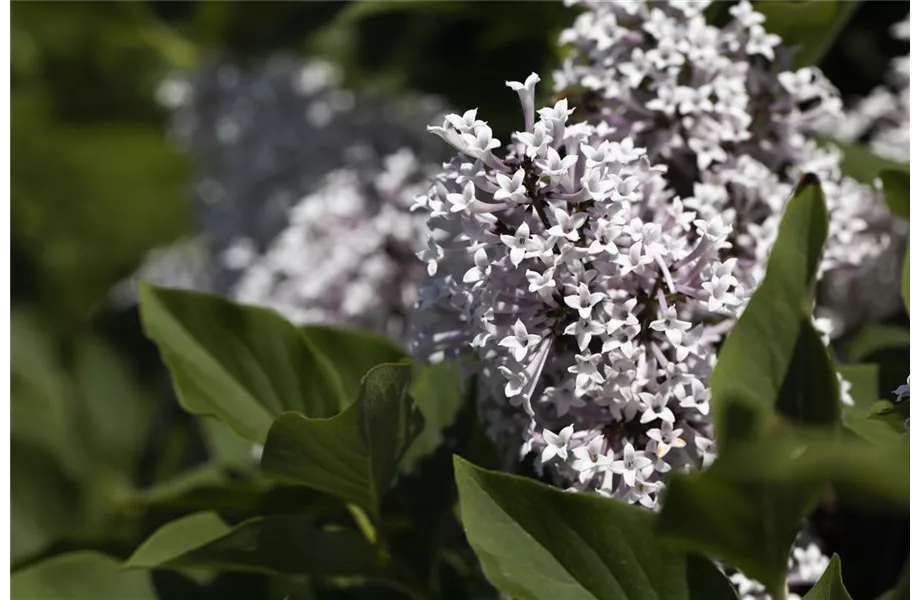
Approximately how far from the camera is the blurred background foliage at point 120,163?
96 cm

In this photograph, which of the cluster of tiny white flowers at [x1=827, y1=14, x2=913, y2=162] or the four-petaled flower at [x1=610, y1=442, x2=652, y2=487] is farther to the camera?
the cluster of tiny white flowers at [x1=827, y1=14, x2=913, y2=162]

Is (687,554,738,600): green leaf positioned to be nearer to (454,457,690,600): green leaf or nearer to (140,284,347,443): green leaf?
(454,457,690,600): green leaf

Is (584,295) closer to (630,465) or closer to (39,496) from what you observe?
(630,465)

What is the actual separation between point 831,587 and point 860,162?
40cm

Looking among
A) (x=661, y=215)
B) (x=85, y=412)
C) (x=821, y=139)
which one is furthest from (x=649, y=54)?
(x=85, y=412)

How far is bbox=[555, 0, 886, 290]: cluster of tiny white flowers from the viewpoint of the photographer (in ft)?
2.08

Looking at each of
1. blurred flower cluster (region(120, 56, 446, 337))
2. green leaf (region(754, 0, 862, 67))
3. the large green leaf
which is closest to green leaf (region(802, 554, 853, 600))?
the large green leaf

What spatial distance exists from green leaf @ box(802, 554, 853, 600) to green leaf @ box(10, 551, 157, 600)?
1.50 ft

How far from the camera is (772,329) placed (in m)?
0.48

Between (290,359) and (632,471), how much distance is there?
0.25m

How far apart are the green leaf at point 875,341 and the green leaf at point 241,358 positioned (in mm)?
342

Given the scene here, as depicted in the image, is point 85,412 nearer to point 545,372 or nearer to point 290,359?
point 290,359

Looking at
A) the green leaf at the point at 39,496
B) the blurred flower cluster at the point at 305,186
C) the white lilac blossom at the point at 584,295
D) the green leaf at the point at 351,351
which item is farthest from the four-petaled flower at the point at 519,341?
the green leaf at the point at 39,496

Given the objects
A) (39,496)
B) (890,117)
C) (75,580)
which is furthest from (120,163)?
(890,117)
